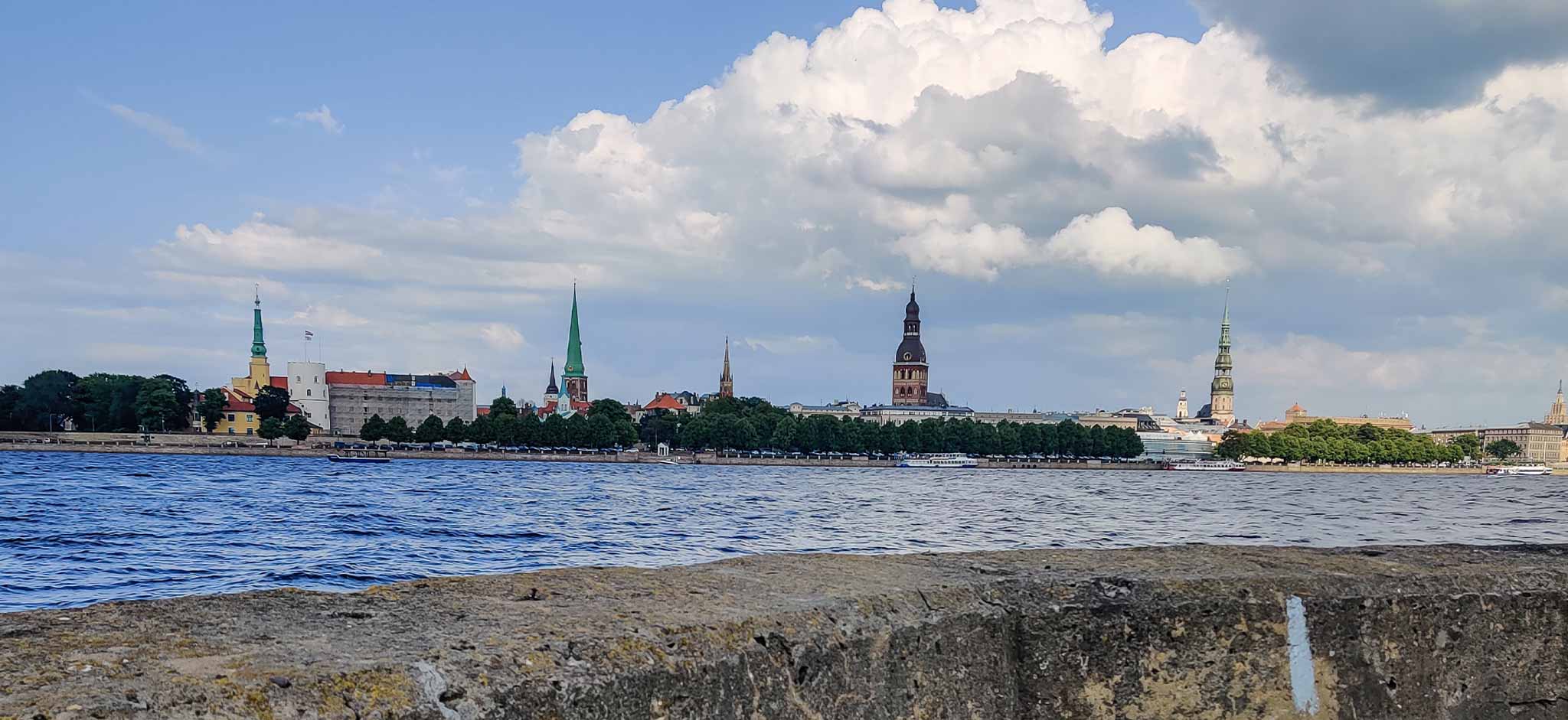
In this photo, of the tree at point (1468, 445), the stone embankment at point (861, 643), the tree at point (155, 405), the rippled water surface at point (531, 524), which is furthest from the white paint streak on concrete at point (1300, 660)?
the tree at point (1468, 445)

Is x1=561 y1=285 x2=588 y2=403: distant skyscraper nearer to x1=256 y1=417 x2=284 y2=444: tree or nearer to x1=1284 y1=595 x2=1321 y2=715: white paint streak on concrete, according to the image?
x1=256 y1=417 x2=284 y2=444: tree

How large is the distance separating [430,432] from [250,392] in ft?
98.1

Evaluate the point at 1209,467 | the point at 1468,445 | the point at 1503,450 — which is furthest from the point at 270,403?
the point at 1503,450

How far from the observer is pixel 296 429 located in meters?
117

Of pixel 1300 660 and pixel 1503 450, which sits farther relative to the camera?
pixel 1503 450

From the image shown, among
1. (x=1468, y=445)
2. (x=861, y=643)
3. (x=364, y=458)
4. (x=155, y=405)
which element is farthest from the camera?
(x=1468, y=445)

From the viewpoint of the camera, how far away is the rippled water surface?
54.3 feet

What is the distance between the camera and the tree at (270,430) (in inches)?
4473

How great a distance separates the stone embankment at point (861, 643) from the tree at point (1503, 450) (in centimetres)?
20224

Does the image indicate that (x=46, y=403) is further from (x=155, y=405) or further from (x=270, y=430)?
(x=270, y=430)

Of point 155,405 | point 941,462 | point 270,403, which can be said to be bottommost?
point 941,462

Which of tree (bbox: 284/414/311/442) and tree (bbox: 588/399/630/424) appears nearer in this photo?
tree (bbox: 284/414/311/442)

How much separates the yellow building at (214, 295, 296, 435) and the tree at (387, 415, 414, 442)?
38.3 ft

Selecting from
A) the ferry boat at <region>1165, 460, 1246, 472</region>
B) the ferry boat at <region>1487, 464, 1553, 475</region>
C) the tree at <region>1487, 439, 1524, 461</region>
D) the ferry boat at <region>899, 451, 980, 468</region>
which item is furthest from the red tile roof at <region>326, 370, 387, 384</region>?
the tree at <region>1487, 439, 1524, 461</region>
